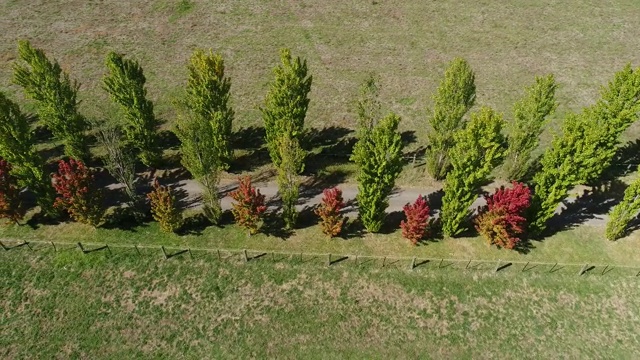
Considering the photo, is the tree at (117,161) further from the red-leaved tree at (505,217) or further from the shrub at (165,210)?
the red-leaved tree at (505,217)

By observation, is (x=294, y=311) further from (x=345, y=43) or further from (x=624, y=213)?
(x=345, y=43)

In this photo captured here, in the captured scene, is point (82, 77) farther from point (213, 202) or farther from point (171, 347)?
point (171, 347)

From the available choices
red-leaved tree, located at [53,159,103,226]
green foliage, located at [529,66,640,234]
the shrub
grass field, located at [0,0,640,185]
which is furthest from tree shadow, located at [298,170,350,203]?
red-leaved tree, located at [53,159,103,226]

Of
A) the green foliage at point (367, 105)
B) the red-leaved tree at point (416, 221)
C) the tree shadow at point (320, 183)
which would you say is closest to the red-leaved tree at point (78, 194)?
the tree shadow at point (320, 183)

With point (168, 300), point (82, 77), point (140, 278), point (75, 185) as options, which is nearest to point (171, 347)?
point (168, 300)

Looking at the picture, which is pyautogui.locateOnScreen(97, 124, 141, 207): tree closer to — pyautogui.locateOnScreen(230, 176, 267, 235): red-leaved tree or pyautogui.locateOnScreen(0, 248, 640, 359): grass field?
pyautogui.locateOnScreen(0, 248, 640, 359): grass field

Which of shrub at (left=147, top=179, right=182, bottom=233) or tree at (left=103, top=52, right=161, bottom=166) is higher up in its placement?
tree at (left=103, top=52, right=161, bottom=166)

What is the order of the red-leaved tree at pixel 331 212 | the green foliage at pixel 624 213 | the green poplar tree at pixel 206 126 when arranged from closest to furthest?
the green poplar tree at pixel 206 126 < the green foliage at pixel 624 213 < the red-leaved tree at pixel 331 212
